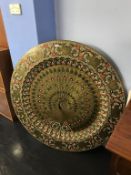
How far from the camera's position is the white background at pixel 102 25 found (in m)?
1.17

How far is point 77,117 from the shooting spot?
148 centimetres

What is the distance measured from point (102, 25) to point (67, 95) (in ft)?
1.88

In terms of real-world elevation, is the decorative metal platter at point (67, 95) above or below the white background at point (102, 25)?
below

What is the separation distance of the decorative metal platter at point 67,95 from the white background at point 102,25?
0.09 m

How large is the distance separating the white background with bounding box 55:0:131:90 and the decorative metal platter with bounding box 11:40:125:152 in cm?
9

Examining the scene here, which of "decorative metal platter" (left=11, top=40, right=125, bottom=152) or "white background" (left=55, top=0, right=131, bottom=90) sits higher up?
"white background" (left=55, top=0, right=131, bottom=90)

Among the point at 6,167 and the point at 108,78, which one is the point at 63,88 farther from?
the point at 6,167

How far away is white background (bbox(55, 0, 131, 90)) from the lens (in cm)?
117

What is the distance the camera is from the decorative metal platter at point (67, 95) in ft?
4.27

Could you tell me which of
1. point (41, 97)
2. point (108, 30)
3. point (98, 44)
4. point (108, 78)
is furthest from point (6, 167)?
point (108, 30)

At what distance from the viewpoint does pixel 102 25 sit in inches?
49.4

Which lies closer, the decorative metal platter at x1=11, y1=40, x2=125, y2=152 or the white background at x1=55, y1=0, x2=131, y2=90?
the white background at x1=55, y1=0, x2=131, y2=90

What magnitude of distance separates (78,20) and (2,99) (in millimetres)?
1261

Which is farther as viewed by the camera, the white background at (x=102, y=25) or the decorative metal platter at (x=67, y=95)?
the decorative metal platter at (x=67, y=95)
